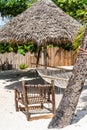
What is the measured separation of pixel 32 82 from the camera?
1625 cm

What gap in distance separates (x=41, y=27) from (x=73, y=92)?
6.61 meters

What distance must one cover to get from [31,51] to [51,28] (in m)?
10.3

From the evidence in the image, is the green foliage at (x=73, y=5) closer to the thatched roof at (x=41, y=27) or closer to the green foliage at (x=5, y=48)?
the thatched roof at (x=41, y=27)

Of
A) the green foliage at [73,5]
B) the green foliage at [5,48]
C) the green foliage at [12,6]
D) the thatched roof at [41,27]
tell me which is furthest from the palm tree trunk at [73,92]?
the green foliage at [5,48]

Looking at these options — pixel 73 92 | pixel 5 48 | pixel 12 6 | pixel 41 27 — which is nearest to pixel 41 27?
pixel 41 27

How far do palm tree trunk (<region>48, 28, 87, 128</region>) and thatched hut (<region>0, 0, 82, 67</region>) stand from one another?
5606 millimetres

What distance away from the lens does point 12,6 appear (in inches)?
830

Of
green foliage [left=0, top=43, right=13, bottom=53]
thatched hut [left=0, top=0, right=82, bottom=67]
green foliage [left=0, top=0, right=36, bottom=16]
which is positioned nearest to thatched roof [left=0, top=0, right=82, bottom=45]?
thatched hut [left=0, top=0, right=82, bottom=67]

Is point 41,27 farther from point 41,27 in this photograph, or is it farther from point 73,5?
point 73,5

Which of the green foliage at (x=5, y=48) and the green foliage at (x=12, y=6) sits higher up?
the green foliage at (x=12, y=6)

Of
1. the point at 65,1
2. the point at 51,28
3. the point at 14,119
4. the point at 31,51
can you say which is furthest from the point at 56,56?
the point at 14,119

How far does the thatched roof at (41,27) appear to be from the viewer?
14.1 m

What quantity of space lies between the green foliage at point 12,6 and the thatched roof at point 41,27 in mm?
4970

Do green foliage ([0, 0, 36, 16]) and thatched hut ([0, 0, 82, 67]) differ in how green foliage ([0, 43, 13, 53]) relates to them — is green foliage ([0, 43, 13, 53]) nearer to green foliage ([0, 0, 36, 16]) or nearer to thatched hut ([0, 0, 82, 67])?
green foliage ([0, 0, 36, 16])
